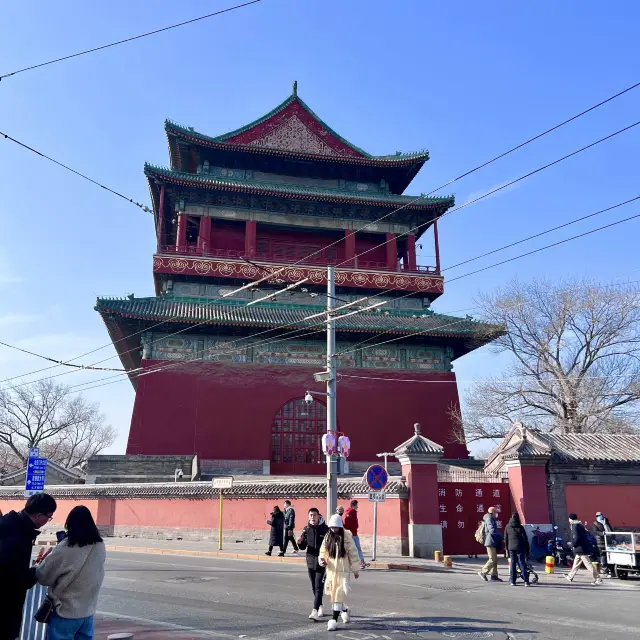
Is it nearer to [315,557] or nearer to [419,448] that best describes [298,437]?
[419,448]

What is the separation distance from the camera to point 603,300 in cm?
2605

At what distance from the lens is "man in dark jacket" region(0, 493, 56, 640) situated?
3.83m

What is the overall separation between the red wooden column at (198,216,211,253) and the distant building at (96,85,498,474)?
61mm

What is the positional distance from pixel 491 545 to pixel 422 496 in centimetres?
352

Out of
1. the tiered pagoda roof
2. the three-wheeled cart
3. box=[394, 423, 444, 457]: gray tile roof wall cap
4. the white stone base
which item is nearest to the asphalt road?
the three-wheeled cart

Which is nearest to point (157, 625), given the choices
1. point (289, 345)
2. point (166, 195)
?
point (289, 345)

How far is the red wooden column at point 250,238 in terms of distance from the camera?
29453 mm

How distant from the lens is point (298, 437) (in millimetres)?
26500

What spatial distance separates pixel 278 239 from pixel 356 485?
16.9 m

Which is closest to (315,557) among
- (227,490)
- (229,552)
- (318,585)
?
(318,585)

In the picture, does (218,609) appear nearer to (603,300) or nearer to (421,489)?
(421,489)

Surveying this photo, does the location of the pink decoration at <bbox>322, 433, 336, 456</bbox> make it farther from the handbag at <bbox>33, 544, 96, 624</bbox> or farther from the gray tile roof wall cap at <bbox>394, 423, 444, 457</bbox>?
the handbag at <bbox>33, 544, 96, 624</bbox>

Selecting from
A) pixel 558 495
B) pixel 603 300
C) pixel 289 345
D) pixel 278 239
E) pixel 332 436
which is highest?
pixel 278 239

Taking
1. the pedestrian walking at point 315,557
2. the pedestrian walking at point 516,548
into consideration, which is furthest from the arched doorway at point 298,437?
the pedestrian walking at point 315,557
